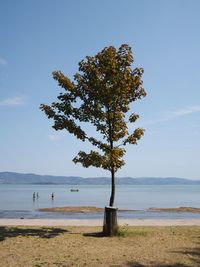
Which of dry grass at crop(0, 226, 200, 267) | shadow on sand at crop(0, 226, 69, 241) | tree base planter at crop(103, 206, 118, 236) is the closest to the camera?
dry grass at crop(0, 226, 200, 267)

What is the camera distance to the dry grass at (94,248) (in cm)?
1252

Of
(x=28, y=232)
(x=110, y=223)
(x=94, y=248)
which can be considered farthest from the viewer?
(x=28, y=232)

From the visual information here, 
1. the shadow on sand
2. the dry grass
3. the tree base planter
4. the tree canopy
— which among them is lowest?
the dry grass

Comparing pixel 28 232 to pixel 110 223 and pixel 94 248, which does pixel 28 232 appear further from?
pixel 94 248

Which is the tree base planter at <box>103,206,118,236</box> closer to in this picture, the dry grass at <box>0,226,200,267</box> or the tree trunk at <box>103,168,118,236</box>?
the tree trunk at <box>103,168,118,236</box>

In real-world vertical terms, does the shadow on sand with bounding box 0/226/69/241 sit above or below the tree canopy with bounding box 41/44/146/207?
below

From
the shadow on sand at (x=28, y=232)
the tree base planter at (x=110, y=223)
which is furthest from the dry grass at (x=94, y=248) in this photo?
the tree base planter at (x=110, y=223)

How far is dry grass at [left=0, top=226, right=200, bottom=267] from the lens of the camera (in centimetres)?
1252

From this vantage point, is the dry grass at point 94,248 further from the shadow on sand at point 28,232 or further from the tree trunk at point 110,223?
the tree trunk at point 110,223

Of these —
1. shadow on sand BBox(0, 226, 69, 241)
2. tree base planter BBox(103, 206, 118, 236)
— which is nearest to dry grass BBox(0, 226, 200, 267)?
shadow on sand BBox(0, 226, 69, 241)

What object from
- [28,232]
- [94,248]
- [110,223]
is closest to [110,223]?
[110,223]

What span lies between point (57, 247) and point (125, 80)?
8.37 meters

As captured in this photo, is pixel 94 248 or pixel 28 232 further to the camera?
pixel 28 232

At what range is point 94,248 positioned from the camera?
48.4 ft
